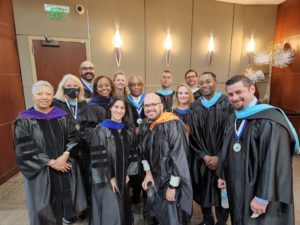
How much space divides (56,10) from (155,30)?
2.19 meters

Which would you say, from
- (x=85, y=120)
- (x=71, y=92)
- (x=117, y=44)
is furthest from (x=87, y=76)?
(x=117, y=44)

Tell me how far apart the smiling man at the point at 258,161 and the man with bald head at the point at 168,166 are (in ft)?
1.37

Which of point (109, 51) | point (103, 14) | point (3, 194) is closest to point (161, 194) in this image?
point (3, 194)

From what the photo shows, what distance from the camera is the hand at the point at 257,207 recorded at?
1.43 meters

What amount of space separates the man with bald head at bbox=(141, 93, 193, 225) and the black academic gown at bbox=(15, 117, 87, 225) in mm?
867

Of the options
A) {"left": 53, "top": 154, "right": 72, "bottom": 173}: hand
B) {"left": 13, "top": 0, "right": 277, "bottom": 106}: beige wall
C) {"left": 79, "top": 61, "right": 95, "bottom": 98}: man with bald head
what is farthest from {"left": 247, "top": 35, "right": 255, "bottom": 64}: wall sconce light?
{"left": 53, "top": 154, "right": 72, "bottom": 173}: hand

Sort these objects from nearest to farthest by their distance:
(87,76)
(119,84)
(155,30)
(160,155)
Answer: (160,155), (119,84), (87,76), (155,30)

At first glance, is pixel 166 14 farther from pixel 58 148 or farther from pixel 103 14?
pixel 58 148

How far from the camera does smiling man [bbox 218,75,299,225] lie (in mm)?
1369

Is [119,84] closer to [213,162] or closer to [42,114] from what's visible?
[42,114]

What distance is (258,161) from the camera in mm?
1473

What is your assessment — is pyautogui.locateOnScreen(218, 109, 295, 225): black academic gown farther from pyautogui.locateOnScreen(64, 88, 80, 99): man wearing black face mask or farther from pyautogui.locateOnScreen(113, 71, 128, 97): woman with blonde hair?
pyautogui.locateOnScreen(64, 88, 80, 99): man wearing black face mask

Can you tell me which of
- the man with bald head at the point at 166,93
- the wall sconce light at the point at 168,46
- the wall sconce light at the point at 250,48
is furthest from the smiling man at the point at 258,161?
the wall sconce light at the point at 250,48

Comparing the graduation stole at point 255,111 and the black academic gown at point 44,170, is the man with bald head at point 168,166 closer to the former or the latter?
the graduation stole at point 255,111
